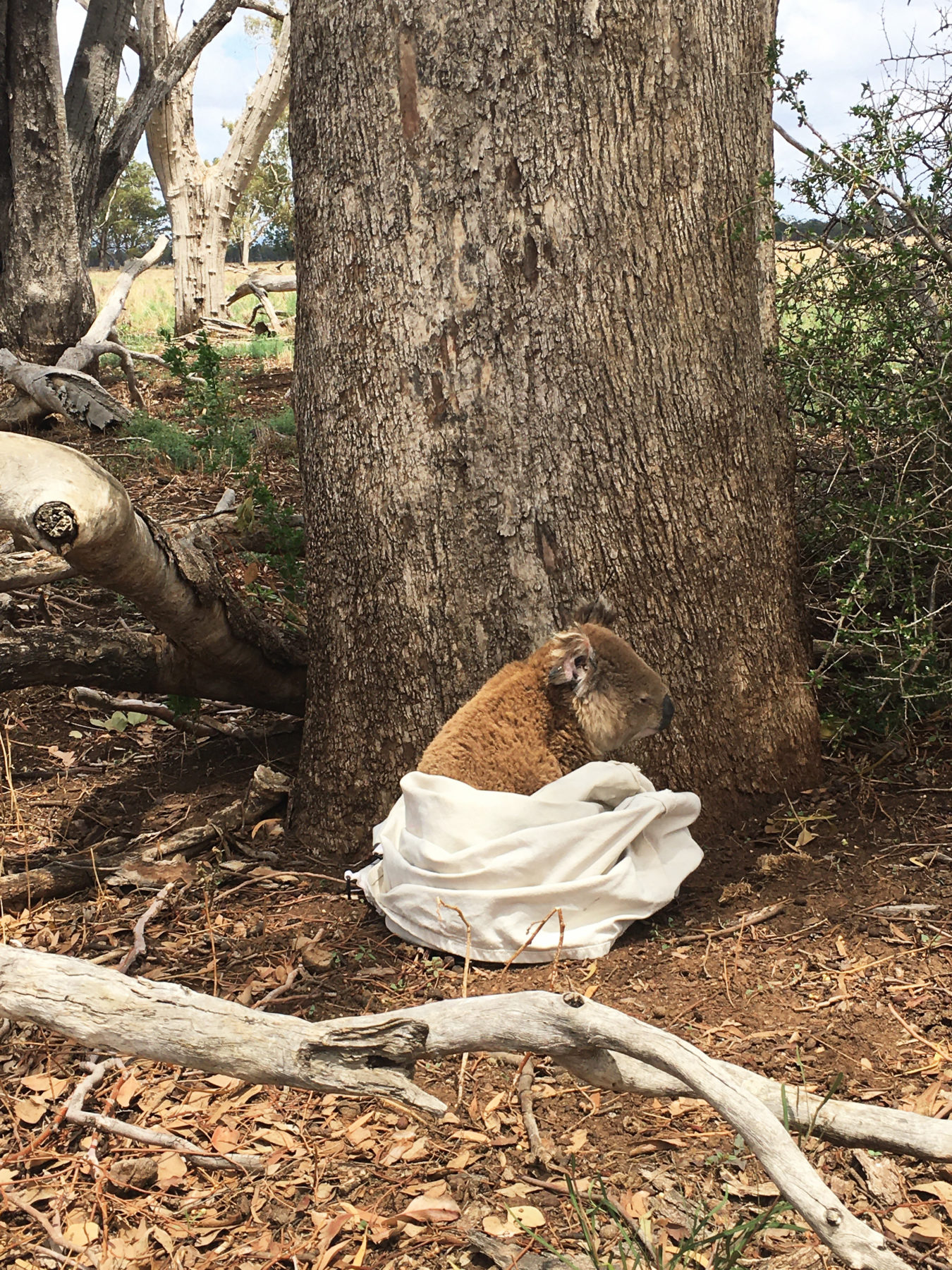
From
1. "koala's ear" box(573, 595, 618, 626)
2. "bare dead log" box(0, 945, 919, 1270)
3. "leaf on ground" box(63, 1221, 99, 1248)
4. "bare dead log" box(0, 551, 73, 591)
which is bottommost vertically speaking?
"leaf on ground" box(63, 1221, 99, 1248)

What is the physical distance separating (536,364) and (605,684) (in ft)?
3.95

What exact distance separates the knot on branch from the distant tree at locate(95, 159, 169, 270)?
5997 centimetres

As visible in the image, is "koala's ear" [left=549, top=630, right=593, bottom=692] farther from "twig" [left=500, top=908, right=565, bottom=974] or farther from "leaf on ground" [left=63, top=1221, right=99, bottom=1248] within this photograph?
"leaf on ground" [left=63, top=1221, right=99, bottom=1248]

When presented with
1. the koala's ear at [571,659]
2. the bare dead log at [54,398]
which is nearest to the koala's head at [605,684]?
the koala's ear at [571,659]

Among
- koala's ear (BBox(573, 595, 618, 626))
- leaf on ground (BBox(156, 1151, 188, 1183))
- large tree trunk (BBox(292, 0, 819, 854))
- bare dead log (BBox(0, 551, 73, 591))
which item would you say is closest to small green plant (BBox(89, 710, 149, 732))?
bare dead log (BBox(0, 551, 73, 591))

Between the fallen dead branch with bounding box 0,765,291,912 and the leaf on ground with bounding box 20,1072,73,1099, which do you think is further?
the fallen dead branch with bounding box 0,765,291,912

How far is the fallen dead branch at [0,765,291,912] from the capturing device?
4.07 m

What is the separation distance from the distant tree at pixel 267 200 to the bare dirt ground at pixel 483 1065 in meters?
47.6

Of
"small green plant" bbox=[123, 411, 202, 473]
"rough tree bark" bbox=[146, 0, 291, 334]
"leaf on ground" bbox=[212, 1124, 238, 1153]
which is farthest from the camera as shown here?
"rough tree bark" bbox=[146, 0, 291, 334]

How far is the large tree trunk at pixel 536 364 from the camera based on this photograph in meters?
3.71

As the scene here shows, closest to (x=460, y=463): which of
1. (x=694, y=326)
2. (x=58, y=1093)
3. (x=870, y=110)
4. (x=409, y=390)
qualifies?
(x=409, y=390)

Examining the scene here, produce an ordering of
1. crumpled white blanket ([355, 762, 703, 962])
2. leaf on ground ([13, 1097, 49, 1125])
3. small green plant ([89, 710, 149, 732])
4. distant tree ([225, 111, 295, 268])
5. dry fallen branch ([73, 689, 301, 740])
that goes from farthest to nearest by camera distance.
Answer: distant tree ([225, 111, 295, 268])
small green plant ([89, 710, 149, 732])
dry fallen branch ([73, 689, 301, 740])
crumpled white blanket ([355, 762, 703, 962])
leaf on ground ([13, 1097, 49, 1125])

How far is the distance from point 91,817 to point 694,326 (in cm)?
344

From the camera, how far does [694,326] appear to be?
3934 mm
